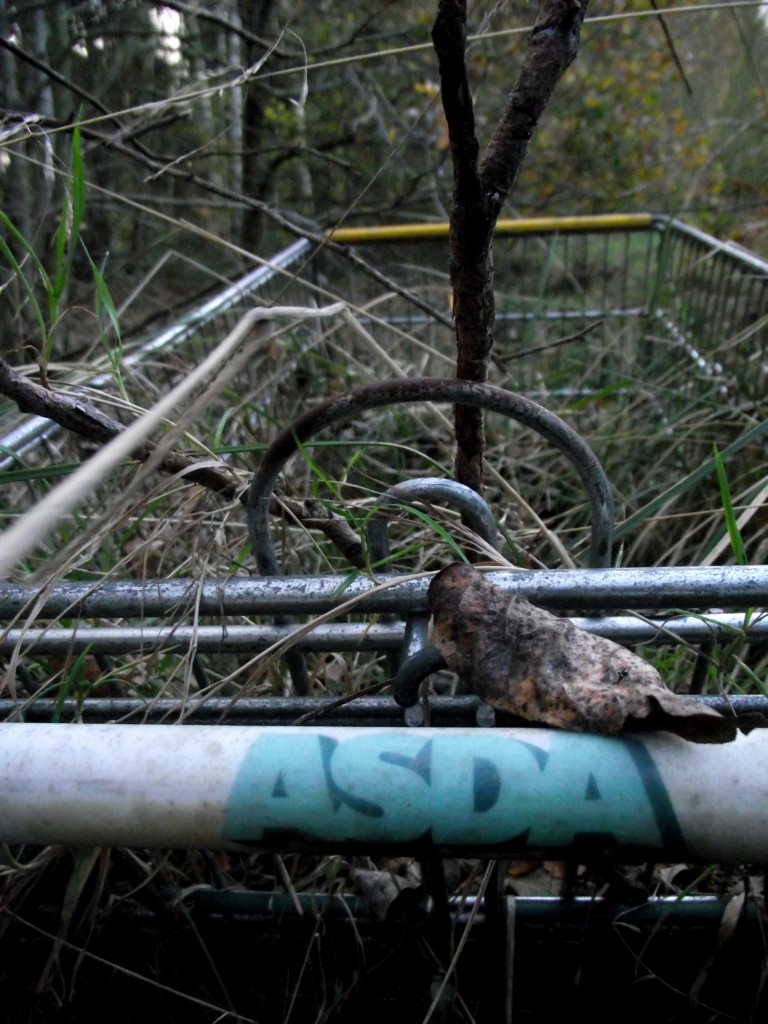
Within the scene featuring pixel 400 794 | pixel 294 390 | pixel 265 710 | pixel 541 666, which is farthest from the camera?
pixel 294 390

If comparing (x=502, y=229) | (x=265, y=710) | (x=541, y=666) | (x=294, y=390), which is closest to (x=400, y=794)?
(x=541, y=666)

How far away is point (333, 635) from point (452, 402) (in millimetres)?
226

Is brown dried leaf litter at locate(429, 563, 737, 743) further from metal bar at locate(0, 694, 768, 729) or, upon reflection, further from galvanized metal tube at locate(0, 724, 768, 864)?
metal bar at locate(0, 694, 768, 729)

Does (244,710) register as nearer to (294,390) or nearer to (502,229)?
(294,390)

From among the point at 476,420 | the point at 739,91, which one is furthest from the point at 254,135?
the point at 739,91

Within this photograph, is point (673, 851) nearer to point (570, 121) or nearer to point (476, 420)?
point (476, 420)

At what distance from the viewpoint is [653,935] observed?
2.42 feet

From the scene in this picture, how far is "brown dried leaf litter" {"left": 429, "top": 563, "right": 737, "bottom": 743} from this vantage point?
14.2 inches

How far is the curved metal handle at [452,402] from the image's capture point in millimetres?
537

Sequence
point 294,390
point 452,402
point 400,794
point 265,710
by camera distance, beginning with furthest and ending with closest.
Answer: point 294,390 < point 265,710 < point 452,402 < point 400,794

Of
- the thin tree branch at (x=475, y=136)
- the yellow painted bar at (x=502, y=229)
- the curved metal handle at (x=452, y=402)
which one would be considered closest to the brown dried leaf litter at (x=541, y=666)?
the curved metal handle at (x=452, y=402)

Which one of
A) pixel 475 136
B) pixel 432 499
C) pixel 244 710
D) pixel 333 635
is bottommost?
pixel 244 710

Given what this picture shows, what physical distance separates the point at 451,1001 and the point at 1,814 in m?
0.59

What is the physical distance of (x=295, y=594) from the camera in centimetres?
58
